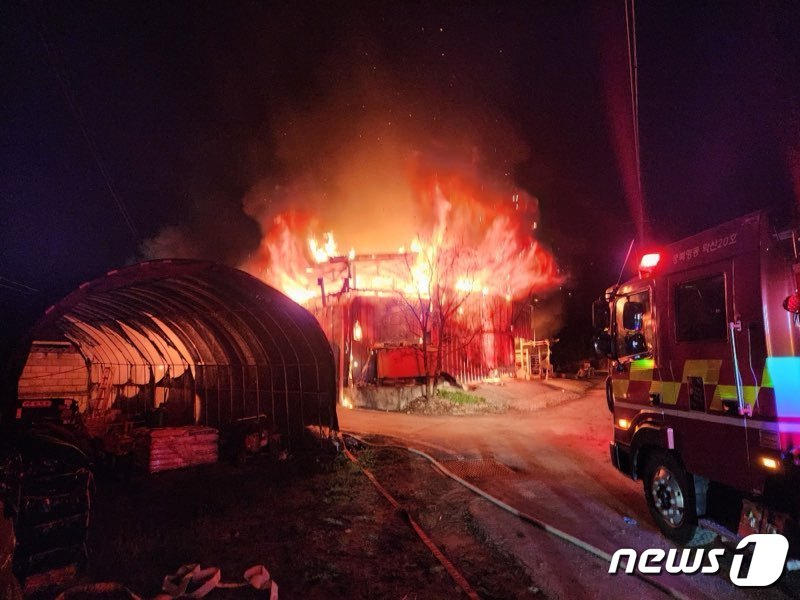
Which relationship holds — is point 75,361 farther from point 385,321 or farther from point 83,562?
point 83,562

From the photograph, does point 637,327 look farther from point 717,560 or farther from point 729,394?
point 717,560

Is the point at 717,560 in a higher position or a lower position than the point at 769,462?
lower

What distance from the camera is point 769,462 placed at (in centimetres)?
407

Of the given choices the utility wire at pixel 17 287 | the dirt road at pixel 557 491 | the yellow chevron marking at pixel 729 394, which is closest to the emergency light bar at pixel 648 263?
the yellow chevron marking at pixel 729 394

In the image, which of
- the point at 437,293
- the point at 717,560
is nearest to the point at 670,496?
the point at 717,560

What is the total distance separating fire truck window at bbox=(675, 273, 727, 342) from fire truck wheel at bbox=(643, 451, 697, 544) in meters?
1.49

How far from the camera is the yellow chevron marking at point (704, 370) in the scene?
477 cm

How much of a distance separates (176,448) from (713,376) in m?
9.53

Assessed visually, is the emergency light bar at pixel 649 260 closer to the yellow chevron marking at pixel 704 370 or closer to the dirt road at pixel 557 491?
the yellow chevron marking at pixel 704 370

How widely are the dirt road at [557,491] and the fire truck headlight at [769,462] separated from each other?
125 cm

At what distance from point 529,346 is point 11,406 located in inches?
984

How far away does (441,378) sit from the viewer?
21047mm

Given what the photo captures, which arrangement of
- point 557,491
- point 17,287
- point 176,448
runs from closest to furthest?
point 17,287, point 557,491, point 176,448

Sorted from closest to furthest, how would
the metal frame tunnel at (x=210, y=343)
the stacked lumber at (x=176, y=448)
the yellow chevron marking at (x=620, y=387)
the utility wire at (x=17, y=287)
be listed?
the yellow chevron marking at (x=620, y=387) → the utility wire at (x=17, y=287) → the metal frame tunnel at (x=210, y=343) → the stacked lumber at (x=176, y=448)
